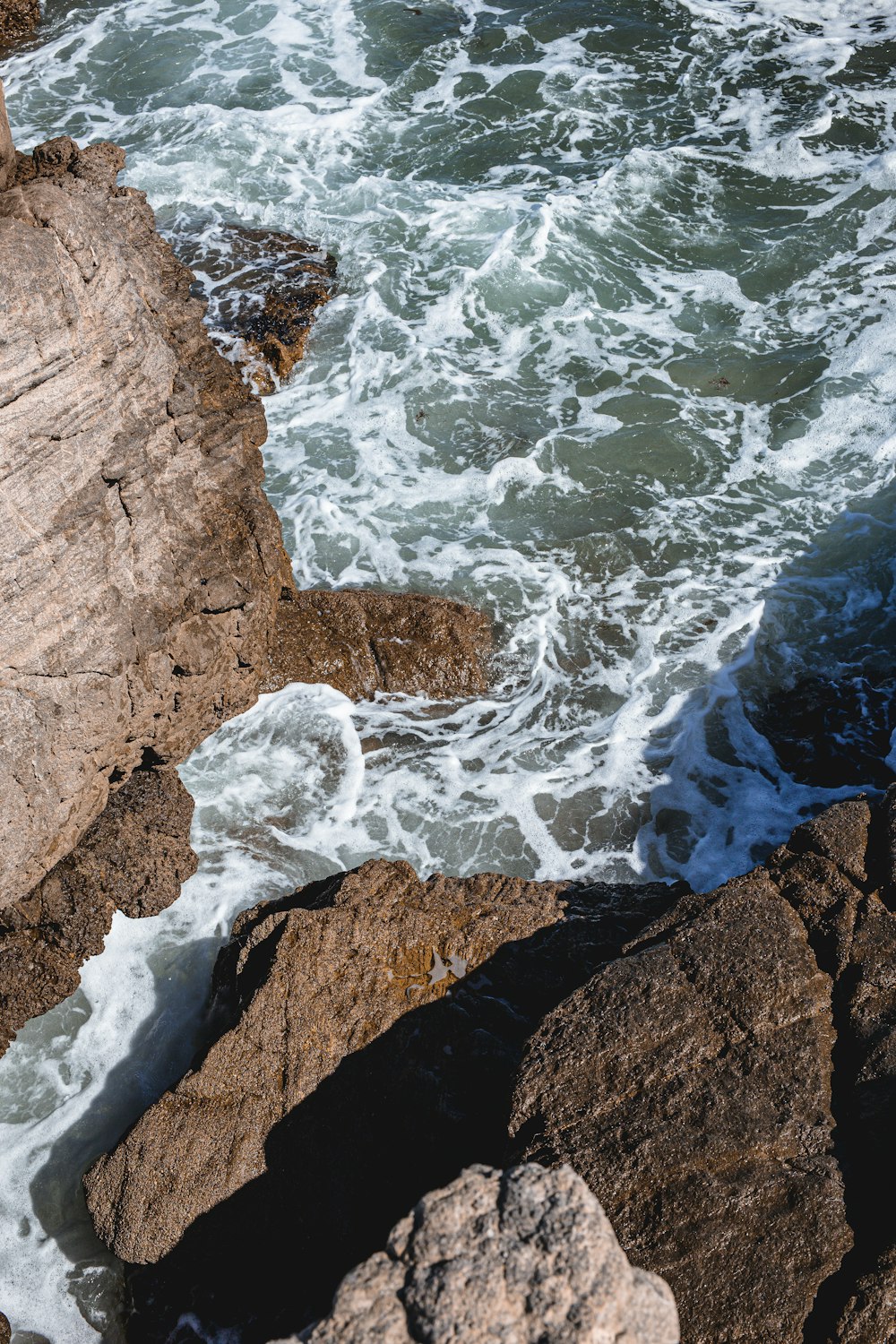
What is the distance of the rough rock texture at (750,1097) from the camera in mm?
3928

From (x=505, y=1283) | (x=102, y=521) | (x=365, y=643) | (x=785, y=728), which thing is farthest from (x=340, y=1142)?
(x=785, y=728)

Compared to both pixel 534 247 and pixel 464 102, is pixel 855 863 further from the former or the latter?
pixel 464 102

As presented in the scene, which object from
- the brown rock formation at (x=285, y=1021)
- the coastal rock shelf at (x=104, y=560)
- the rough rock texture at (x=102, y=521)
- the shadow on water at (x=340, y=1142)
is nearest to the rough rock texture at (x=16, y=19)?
the coastal rock shelf at (x=104, y=560)

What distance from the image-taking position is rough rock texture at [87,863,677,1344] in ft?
16.7

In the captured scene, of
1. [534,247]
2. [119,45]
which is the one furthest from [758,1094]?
[119,45]

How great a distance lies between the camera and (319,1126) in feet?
17.3

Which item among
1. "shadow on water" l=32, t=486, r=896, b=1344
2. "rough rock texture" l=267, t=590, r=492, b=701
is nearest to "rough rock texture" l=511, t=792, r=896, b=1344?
"shadow on water" l=32, t=486, r=896, b=1344

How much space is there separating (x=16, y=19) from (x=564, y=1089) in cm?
2045

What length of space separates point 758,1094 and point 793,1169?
0.31 meters

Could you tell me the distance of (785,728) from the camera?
8531 millimetres

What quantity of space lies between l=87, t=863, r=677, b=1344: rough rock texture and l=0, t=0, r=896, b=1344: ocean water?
0.81m

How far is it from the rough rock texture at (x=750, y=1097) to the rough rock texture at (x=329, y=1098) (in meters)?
0.48

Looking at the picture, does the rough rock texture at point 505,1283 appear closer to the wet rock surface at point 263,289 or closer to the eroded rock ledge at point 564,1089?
the eroded rock ledge at point 564,1089

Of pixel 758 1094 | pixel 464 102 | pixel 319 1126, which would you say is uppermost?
pixel 464 102
